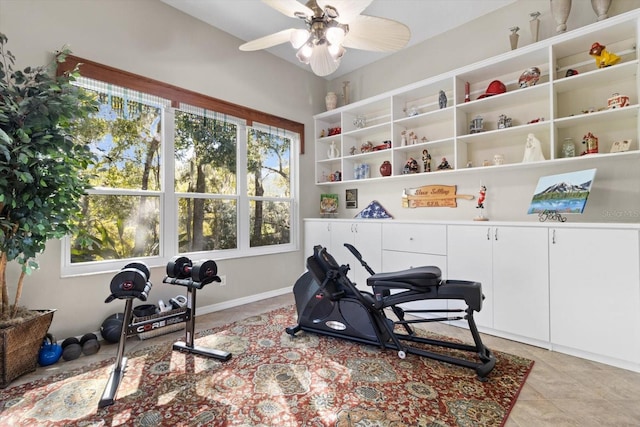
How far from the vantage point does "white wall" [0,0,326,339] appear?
98.0 inches

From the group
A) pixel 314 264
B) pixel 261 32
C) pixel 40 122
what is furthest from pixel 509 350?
pixel 261 32

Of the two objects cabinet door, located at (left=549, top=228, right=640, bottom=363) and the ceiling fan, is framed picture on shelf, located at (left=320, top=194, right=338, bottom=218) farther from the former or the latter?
cabinet door, located at (left=549, top=228, right=640, bottom=363)

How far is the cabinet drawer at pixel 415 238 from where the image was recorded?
3189 mm

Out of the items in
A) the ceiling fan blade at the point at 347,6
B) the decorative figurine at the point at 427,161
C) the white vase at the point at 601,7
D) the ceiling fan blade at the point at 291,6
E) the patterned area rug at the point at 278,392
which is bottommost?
the patterned area rug at the point at 278,392

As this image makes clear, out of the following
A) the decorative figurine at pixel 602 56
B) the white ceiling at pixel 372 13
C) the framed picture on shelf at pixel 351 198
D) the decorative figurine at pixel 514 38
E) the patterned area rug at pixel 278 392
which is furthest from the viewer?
the framed picture on shelf at pixel 351 198

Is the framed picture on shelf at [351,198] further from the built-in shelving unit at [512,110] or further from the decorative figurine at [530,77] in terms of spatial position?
the decorative figurine at [530,77]

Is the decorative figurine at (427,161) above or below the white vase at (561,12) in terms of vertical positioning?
below

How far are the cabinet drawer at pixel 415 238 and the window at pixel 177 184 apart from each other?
1.53 meters

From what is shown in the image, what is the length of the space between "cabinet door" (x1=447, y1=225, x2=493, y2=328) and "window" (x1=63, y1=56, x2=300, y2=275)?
2274mm

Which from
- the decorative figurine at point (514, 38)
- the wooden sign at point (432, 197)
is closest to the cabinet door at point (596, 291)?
the wooden sign at point (432, 197)

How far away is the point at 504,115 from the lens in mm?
3148

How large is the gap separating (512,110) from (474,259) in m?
1.60

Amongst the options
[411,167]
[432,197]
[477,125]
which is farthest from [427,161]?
[477,125]

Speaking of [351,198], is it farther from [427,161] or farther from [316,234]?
[427,161]
